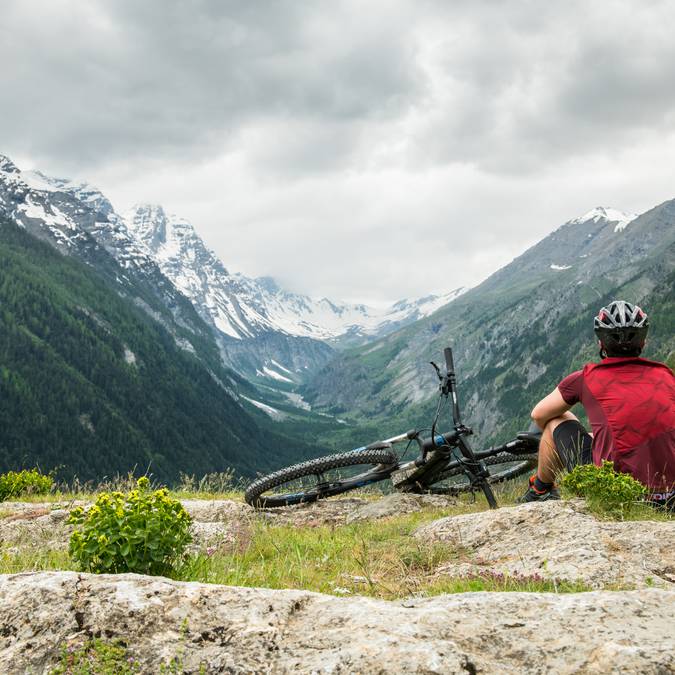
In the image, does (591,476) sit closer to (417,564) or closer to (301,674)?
(417,564)

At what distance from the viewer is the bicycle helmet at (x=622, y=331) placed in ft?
25.2

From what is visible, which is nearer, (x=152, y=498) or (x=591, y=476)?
(x=152, y=498)

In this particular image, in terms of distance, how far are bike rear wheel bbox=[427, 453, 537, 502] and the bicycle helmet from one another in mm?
4539

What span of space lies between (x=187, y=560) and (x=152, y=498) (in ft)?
2.18

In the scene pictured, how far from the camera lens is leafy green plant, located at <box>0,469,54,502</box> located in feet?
50.3

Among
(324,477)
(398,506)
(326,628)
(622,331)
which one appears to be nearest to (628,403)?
(622,331)

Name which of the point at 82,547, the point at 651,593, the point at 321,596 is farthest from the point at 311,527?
the point at 651,593

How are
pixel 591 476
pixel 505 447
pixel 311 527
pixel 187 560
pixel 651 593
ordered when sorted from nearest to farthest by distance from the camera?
pixel 651 593 → pixel 187 560 → pixel 591 476 → pixel 311 527 → pixel 505 447

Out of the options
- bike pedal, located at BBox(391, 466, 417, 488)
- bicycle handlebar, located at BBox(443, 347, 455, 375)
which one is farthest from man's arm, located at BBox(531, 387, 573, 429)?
bike pedal, located at BBox(391, 466, 417, 488)

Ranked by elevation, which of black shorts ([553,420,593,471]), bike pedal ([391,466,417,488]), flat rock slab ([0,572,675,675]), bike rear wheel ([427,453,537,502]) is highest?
flat rock slab ([0,572,675,675])

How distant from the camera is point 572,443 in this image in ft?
28.2

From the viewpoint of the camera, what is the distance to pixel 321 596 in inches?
147

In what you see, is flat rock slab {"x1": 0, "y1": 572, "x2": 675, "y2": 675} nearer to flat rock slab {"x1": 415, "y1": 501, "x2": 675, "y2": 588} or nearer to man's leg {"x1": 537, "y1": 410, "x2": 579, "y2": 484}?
flat rock slab {"x1": 415, "y1": 501, "x2": 675, "y2": 588}

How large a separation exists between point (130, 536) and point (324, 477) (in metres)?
7.76
